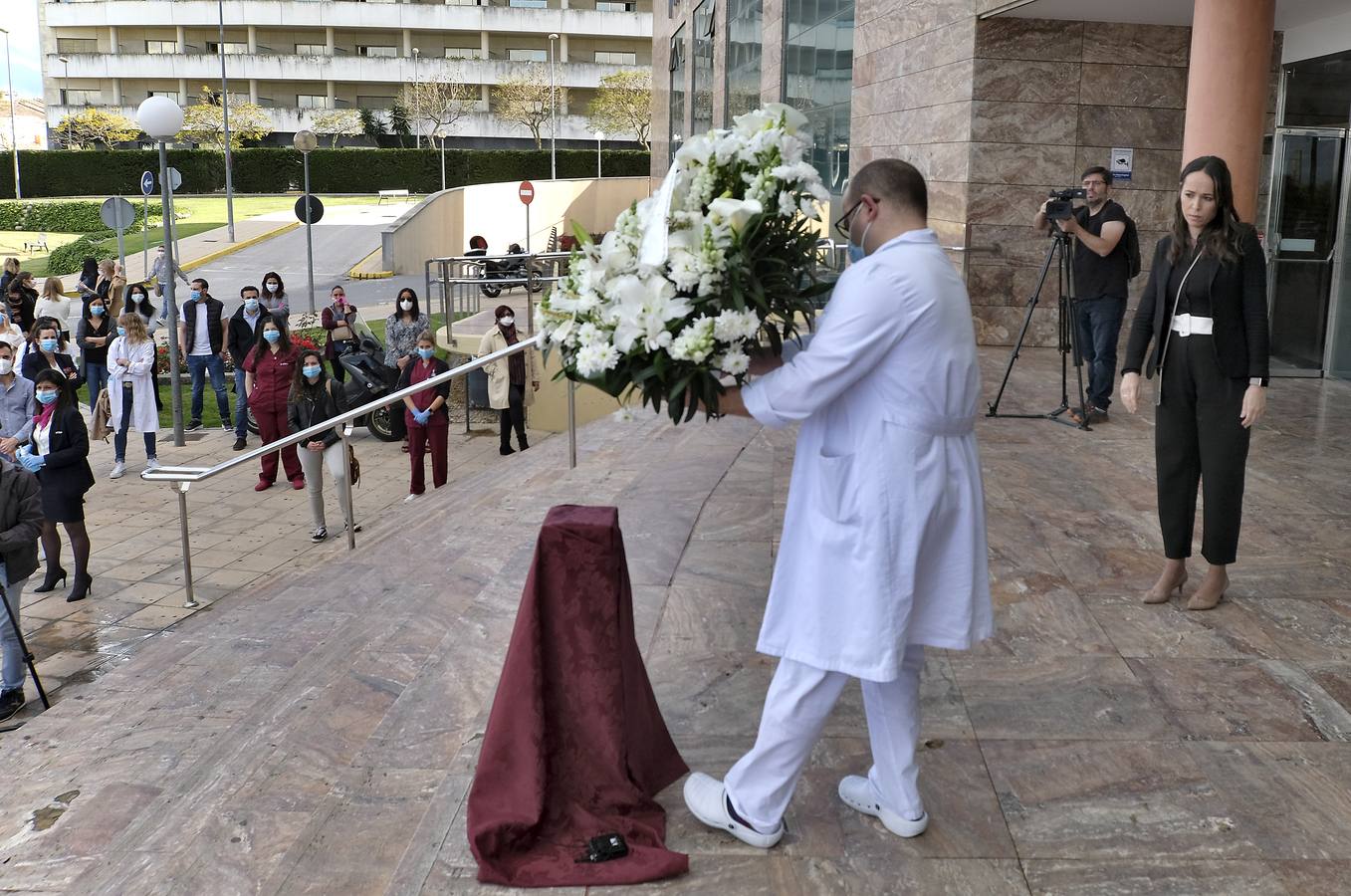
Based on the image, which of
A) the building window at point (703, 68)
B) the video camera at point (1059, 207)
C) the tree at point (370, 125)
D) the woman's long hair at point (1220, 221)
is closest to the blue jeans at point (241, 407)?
the video camera at point (1059, 207)

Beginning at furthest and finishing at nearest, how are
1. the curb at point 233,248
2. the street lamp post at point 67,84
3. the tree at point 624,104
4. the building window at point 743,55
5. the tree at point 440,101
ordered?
the street lamp post at point 67,84 → the tree at point 440,101 → the tree at point 624,104 → the curb at point 233,248 → the building window at point 743,55

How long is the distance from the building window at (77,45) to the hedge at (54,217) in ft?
98.5

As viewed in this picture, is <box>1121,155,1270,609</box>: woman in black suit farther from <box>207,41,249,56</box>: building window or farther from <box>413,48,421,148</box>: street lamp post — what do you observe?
<box>207,41,249,56</box>: building window

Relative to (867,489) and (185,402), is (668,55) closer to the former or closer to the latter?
(185,402)

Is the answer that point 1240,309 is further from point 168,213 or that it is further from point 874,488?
point 168,213

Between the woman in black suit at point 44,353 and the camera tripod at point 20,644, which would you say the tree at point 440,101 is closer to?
the woman in black suit at point 44,353

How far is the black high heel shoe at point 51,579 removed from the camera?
9945 mm

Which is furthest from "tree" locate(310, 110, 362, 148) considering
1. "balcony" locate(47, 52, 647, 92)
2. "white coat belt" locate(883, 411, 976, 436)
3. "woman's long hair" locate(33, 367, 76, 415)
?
"white coat belt" locate(883, 411, 976, 436)

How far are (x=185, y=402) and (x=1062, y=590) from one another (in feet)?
53.1

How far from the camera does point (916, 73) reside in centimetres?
1311

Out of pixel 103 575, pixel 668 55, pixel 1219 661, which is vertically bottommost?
pixel 103 575

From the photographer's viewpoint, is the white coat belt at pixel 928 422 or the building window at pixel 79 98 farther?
the building window at pixel 79 98

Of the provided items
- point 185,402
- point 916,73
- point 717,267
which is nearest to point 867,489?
point 717,267

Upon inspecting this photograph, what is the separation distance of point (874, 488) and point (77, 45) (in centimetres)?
8561
